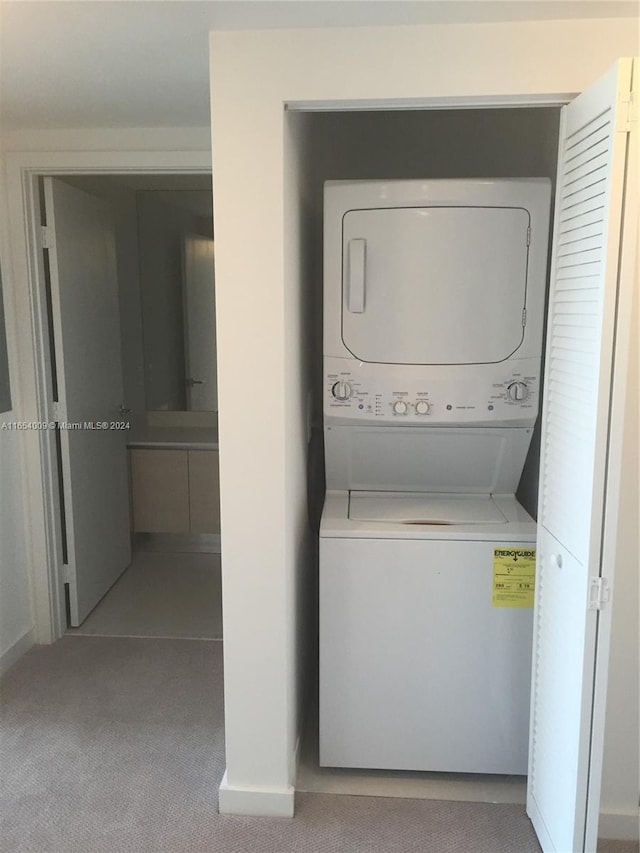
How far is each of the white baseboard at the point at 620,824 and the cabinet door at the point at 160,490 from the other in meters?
2.57

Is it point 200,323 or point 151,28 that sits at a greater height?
point 151,28

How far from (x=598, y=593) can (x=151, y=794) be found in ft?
4.97

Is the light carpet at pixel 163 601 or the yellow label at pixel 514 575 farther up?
the yellow label at pixel 514 575

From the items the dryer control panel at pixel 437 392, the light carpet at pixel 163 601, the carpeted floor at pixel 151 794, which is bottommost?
the carpeted floor at pixel 151 794

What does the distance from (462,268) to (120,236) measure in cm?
262

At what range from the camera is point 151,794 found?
2.10 meters

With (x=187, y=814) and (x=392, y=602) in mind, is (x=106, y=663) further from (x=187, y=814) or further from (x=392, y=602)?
(x=392, y=602)

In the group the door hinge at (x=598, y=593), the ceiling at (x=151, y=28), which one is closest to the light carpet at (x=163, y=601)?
the door hinge at (x=598, y=593)

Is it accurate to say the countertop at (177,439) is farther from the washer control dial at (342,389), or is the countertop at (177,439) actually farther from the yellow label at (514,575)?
the yellow label at (514,575)

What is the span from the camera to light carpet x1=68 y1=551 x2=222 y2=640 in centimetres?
318

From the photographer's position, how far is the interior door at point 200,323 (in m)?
3.98

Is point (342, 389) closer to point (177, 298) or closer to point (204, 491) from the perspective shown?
point (204, 491)

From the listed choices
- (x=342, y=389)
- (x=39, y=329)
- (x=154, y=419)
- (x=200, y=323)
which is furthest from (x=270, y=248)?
(x=154, y=419)

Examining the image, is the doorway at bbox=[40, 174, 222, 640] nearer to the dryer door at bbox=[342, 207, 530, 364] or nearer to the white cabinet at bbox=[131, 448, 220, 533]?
the white cabinet at bbox=[131, 448, 220, 533]
